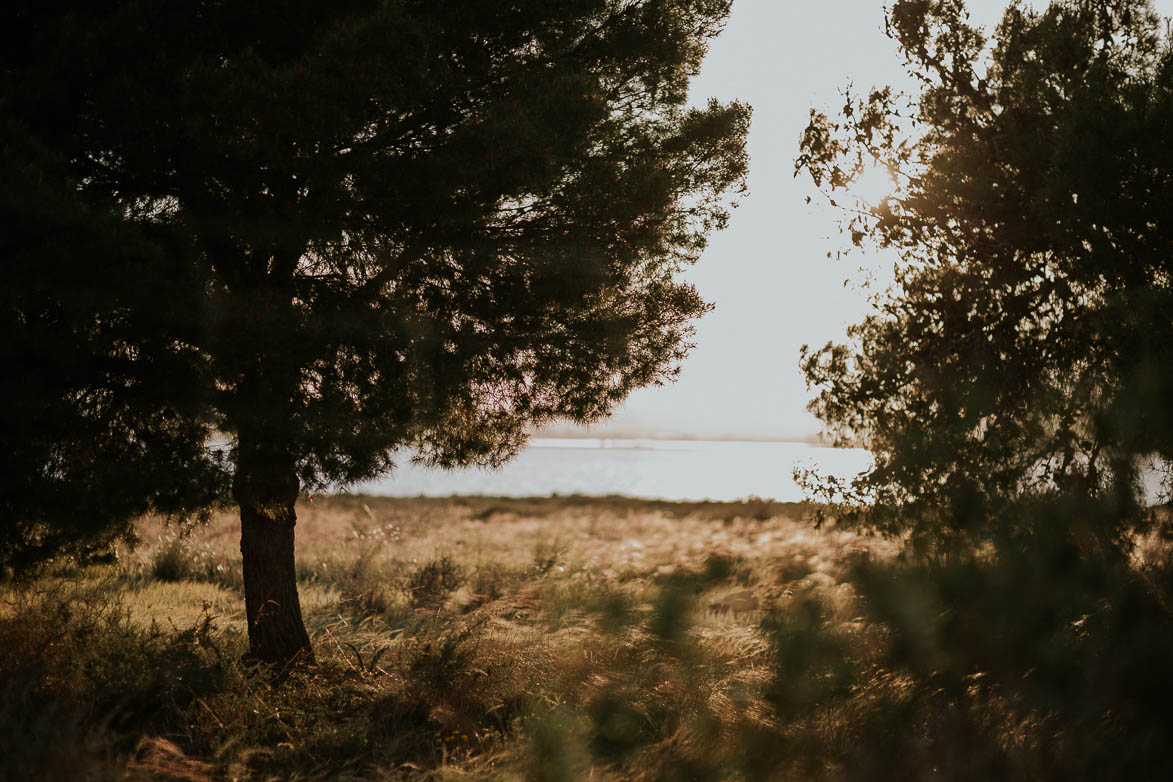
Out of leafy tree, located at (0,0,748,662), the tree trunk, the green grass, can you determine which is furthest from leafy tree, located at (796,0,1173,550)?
the tree trunk

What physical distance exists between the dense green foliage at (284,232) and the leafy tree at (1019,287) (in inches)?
105

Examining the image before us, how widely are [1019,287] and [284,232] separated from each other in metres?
6.28

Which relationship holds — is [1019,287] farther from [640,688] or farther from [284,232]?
[284,232]

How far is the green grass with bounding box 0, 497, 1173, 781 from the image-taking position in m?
5.29

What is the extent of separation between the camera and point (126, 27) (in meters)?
5.55

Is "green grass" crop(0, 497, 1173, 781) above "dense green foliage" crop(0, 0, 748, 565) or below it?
below

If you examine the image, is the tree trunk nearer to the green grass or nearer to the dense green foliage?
the green grass

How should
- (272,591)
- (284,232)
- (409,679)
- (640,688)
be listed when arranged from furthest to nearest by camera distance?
(272,591) → (409,679) → (640,688) → (284,232)

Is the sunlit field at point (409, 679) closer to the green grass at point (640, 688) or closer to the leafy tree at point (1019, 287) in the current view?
the green grass at point (640, 688)

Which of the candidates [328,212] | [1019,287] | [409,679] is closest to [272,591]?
[409,679]

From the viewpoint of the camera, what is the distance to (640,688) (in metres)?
6.74

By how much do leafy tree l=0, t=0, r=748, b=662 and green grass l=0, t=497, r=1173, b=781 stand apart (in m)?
1.24

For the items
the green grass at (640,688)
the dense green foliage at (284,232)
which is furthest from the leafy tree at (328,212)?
the green grass at (640,688)

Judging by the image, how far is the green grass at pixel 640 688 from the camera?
5285 millimetres
